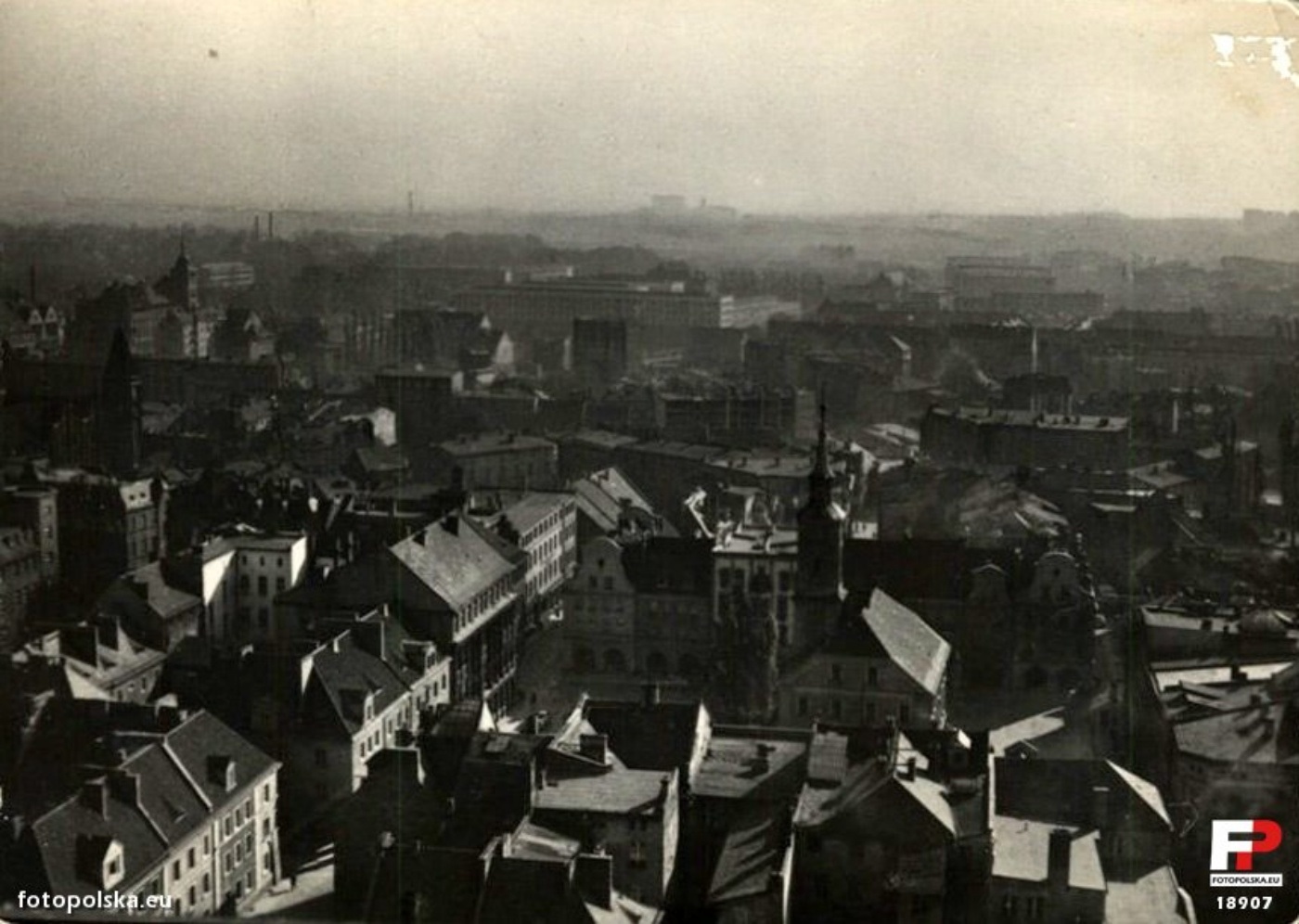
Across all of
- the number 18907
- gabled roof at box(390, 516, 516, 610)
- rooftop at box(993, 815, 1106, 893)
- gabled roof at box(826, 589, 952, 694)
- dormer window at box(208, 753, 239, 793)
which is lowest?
the number 18907

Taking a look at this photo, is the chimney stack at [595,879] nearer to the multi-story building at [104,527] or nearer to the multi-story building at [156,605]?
the multi-story building at [156,605]

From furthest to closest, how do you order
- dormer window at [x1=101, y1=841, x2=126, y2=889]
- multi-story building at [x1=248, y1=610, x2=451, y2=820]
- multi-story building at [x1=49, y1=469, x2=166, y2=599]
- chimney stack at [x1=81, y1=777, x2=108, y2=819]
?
multi-story building at [x1=49, y1=469, x2=166, y2=599] < multi-story building at [x1=248, y1=610, x2=451, y2=820] < chimney stack at [x1=81, y1=777, x2=108, y2=819] < dormer window at [x1=101, y1=841, x2=126, y2=889]

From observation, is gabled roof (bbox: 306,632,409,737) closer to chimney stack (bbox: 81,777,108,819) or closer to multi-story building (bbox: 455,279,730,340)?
chimney stack (bbox: 81,777,108,819)

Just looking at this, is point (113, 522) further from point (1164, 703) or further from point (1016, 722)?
point (1164, 703)

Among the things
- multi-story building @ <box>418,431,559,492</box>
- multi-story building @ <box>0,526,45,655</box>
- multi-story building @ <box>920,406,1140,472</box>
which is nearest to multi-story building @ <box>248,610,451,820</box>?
multi-story building @ <box>0,526,45,655</box>

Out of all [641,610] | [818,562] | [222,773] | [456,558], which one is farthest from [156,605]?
[818,562]

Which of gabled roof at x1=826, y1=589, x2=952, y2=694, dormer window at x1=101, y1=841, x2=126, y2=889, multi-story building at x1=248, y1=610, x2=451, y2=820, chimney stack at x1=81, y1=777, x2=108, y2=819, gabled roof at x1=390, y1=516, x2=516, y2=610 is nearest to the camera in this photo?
dormer window at x1=101, y1=841, x2=126, y2=889
